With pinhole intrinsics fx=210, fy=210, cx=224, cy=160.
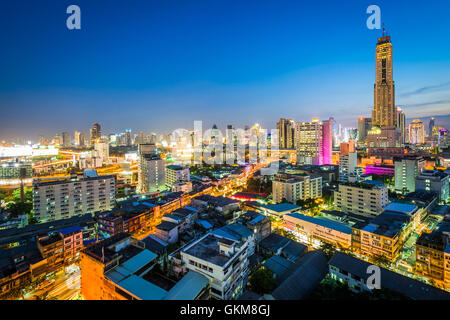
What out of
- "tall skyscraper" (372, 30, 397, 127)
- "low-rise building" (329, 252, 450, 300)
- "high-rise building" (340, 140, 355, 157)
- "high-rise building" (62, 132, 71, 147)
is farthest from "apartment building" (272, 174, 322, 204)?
"high-rise building" (62, 132, 71, 147)

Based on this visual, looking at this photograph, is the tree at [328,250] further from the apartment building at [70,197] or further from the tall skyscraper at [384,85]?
the tall skyscraper at [384,85]

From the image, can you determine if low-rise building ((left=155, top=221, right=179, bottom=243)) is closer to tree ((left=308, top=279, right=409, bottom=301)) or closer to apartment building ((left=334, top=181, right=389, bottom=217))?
tree ((left=308, top=279, right=409, bottom=301))

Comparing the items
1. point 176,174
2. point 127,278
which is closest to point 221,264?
point 127,278

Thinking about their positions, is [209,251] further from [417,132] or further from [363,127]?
[417,132]

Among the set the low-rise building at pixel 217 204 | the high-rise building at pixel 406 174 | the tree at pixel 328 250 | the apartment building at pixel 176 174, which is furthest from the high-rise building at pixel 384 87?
the tree at pixel 328 250

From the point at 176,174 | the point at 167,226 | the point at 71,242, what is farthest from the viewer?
the point at 176,174
